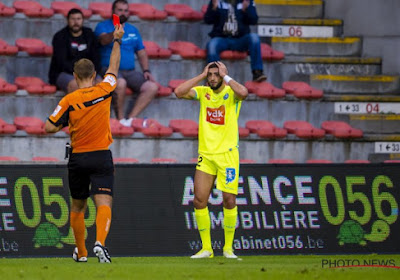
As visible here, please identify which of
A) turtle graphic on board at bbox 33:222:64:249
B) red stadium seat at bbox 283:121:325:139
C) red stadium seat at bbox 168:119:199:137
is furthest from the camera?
red stadium seat at bbox 283:121:325:139

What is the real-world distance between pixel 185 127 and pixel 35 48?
10.2 ft

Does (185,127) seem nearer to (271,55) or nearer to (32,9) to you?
(271,55)

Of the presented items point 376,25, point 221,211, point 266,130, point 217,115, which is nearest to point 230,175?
point 217,115

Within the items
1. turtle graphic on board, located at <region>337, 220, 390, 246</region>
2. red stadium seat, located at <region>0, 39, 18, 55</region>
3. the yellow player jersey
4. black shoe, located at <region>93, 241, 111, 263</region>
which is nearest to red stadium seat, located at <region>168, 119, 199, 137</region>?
red stadium seat, located at <region>0, 39, 18, 55</region>

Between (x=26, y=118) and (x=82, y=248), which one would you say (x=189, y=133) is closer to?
(x=26, y=118)

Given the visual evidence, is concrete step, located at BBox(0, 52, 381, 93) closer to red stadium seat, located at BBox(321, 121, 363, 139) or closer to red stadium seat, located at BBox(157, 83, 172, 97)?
red stadium seat, located at BBox(157, 83, 172, 97)

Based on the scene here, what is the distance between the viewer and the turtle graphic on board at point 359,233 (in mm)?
12523

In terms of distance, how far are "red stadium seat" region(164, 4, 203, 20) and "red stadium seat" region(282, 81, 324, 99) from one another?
2173 mm

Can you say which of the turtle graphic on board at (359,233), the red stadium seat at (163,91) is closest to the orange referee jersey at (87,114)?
the turtle graphic on board at (359,233)

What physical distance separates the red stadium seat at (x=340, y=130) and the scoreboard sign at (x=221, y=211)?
3.71 m

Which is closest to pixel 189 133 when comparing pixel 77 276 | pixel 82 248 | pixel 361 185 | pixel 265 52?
pixel 265 52

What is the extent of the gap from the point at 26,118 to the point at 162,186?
4124mm

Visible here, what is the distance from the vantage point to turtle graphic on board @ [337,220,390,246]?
493 inches

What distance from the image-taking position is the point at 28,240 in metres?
11.9
